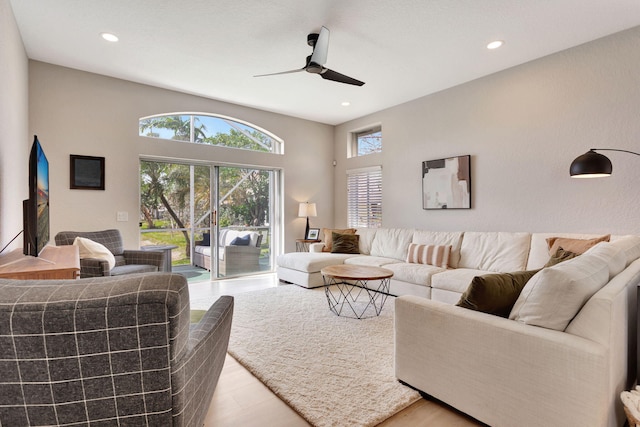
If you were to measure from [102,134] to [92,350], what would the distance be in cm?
420

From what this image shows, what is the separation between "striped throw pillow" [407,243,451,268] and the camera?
13.0 feet

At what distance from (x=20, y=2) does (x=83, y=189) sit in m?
2.05

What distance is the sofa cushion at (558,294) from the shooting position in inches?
56.1

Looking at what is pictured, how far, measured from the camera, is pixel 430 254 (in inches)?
160

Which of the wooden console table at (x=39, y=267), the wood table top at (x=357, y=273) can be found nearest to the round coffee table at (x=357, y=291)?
the wood table top at (x=357, y=273)

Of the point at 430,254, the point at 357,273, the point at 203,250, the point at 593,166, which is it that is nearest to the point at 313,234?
the point at 203,250

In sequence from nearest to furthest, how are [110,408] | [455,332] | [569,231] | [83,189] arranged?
[110,408] < [455,332] < [569,231] < [83,189]

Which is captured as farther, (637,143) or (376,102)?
(376,102)

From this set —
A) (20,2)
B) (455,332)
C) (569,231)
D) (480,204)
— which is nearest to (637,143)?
(569,231)

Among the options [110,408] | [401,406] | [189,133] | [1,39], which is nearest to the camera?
[110,408]

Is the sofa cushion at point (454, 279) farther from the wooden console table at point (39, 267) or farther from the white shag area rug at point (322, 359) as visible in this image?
the wooden console table at point (39, 267)

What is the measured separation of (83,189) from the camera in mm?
3992

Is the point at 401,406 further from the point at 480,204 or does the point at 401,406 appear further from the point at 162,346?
the point at 480,204

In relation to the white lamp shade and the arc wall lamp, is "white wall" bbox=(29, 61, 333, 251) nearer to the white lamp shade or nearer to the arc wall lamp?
the white lamp shade
